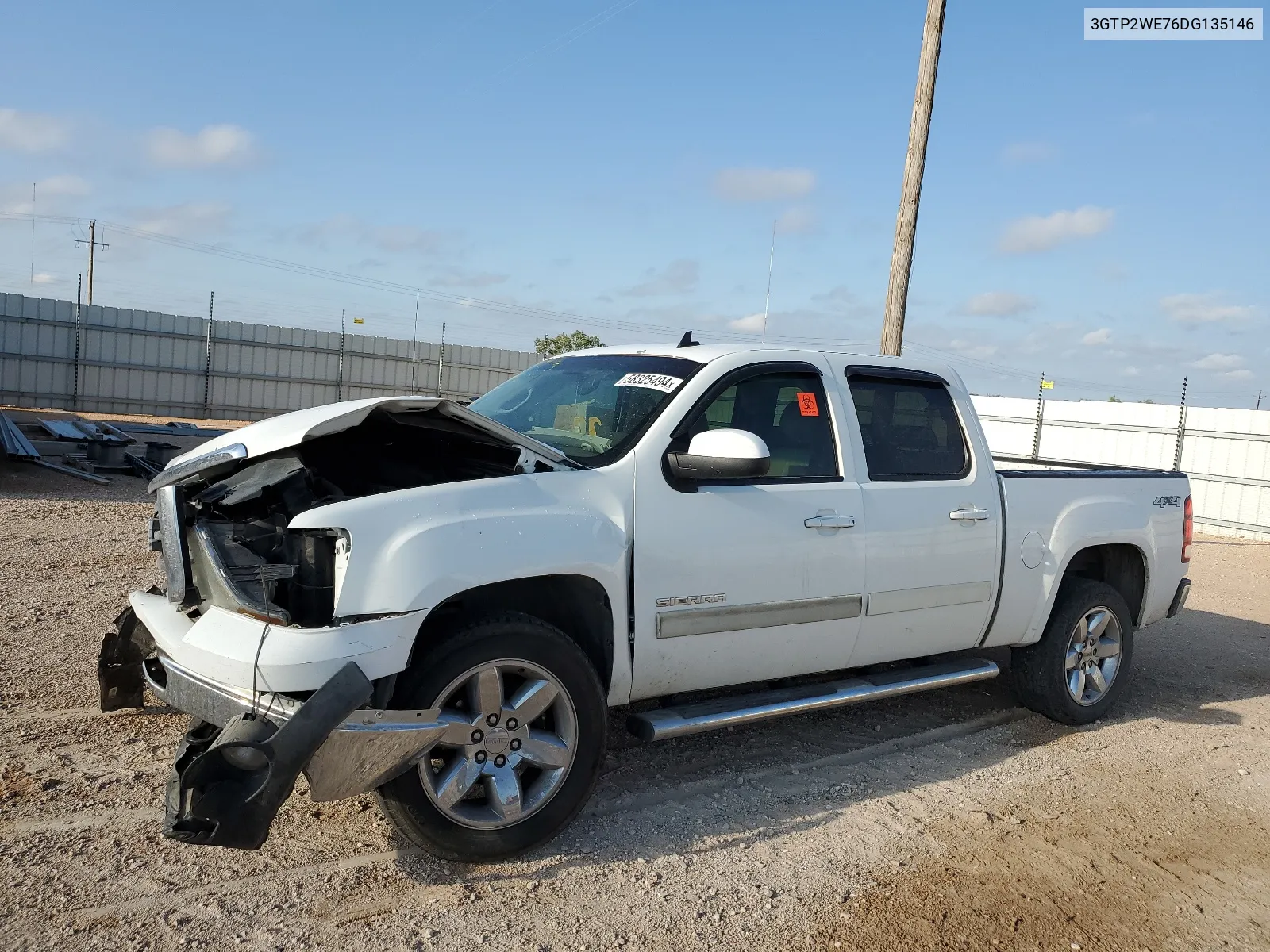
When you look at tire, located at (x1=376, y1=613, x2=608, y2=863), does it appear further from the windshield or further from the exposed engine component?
the windshield

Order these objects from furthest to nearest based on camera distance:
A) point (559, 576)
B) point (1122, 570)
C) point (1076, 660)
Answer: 1. point (1122, 570)
2. point (1076, 660)
3. point (559, 576)

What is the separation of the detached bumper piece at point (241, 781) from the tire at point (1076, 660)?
13.6 feet

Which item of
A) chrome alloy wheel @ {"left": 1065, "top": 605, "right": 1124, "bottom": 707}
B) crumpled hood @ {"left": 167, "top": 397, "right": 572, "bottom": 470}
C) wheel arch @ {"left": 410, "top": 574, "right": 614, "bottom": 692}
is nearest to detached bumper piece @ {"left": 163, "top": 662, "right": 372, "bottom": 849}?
wheel arch @ {"left": 410, "top": 574, "right": 614, "bottom": 692}

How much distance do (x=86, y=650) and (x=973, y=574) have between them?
4.91m

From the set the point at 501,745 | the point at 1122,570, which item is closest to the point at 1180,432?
the point at 1122,570

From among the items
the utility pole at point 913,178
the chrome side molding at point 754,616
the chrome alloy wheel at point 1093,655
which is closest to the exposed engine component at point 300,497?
the chrome side molding at point 754,616

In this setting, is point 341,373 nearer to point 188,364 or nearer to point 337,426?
point 188,364

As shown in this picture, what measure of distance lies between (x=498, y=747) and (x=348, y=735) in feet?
2.15

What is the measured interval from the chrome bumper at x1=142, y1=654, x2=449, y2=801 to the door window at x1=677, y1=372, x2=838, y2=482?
6.23 feet

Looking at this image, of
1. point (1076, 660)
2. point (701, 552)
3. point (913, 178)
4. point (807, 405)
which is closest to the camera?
point (701, 552)

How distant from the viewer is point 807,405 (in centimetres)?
484

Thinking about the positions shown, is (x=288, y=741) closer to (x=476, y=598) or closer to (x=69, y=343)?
(x=476, y=598)

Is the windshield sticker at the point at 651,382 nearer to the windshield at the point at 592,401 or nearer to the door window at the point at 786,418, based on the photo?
the windshield at the point at 592,401

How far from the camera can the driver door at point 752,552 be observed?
13.5ft
